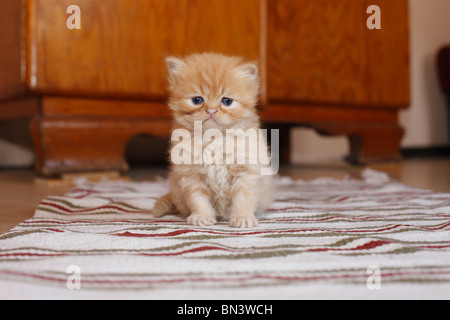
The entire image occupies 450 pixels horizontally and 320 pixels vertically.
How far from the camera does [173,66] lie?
108 centimetres

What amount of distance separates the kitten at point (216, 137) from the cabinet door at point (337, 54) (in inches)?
53.7

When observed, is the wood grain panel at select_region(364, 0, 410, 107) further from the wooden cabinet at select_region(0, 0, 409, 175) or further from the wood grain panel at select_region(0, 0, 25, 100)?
the wood grain panel at select_region(0, 0, 25, 100)

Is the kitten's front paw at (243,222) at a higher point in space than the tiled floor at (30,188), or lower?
higher

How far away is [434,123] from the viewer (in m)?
4.11

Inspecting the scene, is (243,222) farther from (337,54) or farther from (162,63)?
(337,54)

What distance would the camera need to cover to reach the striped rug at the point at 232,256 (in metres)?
0.59

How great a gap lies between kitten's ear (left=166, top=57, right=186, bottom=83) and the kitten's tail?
11.9 inches

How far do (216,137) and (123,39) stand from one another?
3.70 ft

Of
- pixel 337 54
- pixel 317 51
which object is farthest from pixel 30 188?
pixel 337 54

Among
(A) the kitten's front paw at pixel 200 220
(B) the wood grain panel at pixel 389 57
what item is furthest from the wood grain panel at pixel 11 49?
(B) the wood grain panel at pixel 389 57

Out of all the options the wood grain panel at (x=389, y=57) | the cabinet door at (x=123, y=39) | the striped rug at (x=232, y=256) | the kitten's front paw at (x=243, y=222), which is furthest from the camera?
the wood grain panel at (x=389, y=57)

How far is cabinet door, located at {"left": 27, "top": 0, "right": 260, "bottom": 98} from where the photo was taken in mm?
1803

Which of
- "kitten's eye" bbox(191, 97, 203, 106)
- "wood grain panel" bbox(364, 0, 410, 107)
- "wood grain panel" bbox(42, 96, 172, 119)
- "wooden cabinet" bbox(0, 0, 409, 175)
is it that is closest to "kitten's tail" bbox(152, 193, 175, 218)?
"kitten's eye" bbox(191, 97, 203, 106)

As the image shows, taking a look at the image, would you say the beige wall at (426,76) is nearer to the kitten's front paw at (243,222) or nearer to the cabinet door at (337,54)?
the cabinet door at (337,54)
